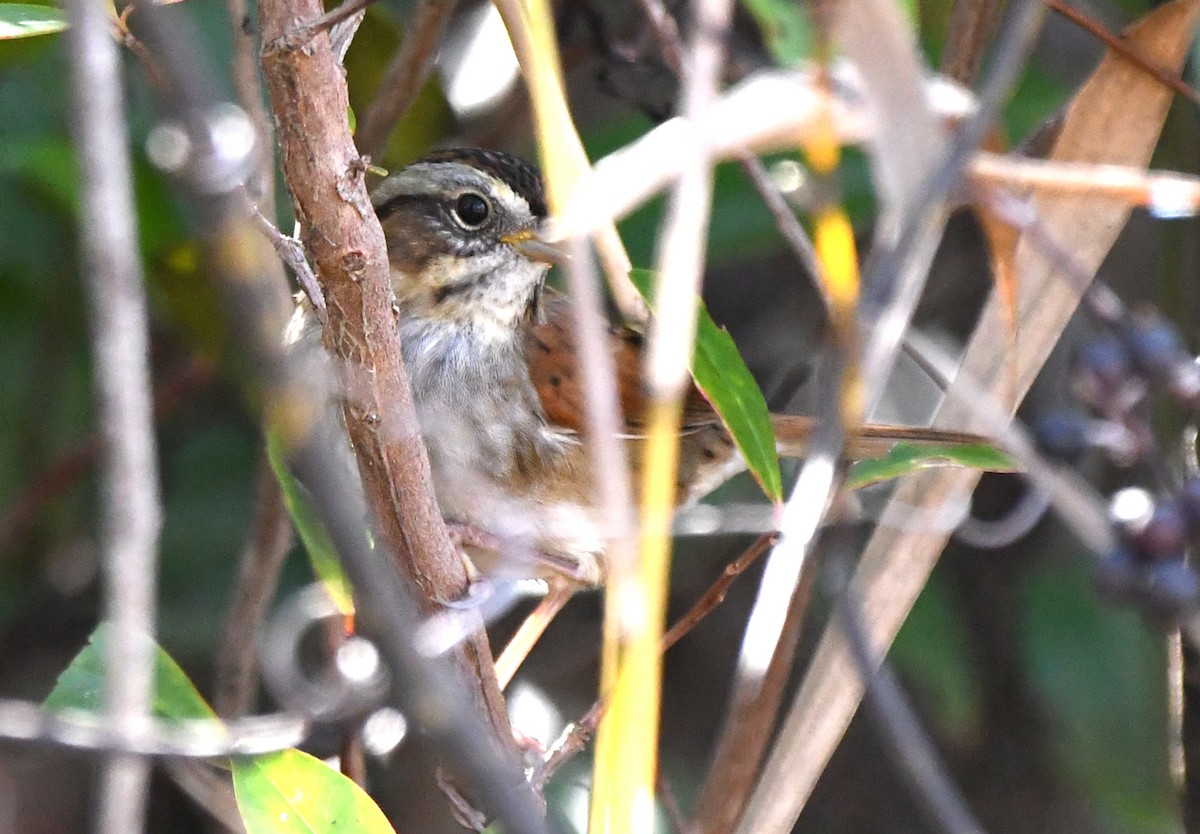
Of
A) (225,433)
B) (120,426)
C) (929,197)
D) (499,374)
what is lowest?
(120,426)

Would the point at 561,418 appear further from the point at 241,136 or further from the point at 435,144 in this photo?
the point at 241,136

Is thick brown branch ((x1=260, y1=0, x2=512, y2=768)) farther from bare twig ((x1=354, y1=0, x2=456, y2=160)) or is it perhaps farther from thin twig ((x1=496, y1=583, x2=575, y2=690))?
bare twig ((x1=354, y1=0, x2=456, y2=160))

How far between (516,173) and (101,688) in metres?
1.26

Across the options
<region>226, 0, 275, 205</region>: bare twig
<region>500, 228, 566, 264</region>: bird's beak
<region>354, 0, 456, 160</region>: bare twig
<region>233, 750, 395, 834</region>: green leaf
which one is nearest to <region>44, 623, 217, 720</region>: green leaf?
<region>233, 750, 395, 834</region>: green leaf

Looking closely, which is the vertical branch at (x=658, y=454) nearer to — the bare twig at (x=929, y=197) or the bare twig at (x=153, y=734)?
the bare twig at (x=929, y=197)

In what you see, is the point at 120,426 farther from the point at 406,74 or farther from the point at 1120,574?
the point at 406,74

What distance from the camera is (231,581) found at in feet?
11.1

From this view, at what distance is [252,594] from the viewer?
9.61 feet

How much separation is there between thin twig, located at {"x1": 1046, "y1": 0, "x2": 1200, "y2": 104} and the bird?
2.41 feet

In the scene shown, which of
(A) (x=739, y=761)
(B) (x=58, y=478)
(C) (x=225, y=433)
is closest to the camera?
(A) (x=739, y=761)

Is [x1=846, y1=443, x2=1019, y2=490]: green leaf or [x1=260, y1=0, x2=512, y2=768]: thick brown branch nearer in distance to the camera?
[x1=260, y1=0, x2=512, y2=768]: thick brown branch

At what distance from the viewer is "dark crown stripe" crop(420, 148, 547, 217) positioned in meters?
2.84

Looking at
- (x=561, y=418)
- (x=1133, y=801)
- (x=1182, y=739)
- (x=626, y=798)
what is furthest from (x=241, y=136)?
(x=1133, y=801)

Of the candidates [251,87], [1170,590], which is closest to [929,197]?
[1170,590]
